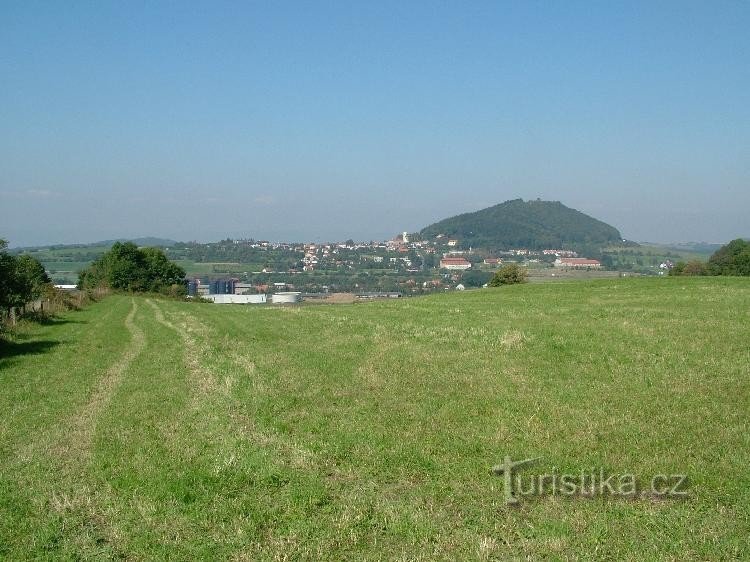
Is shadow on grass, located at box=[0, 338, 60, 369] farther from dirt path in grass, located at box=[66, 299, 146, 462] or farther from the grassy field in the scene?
dirt path in grass, located at box=[66, 299, 146, 462]

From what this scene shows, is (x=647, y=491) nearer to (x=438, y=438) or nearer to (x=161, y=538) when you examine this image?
(x=438, y=438)

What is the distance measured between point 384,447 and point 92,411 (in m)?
6.61

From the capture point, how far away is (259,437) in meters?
10.7

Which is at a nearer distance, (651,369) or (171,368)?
(651,369)

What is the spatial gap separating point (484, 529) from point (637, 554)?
1450mm

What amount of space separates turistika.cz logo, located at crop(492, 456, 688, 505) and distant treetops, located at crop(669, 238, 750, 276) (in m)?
68.2

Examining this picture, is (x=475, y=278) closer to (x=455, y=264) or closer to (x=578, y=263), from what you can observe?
(x=455, y=264)

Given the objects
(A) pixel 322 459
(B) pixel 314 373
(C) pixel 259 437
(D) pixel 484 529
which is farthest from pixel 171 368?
(D) pixel 484 529

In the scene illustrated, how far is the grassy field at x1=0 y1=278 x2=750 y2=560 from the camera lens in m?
6.92

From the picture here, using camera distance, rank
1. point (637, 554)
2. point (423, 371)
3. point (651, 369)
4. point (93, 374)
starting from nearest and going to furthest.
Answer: point (637, 554) → point (651, 369) → point (423, 371) → point (93, 374)

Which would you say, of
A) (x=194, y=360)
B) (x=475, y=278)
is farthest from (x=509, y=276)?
(x=194, y=360)

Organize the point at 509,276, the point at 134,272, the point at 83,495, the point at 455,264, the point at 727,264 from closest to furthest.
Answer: the point at 83,495
the point at 727,264
the point at 509,276
the point at 134,272
the point at 455,264

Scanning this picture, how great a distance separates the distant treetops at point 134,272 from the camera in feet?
339

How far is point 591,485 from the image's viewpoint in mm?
8039
